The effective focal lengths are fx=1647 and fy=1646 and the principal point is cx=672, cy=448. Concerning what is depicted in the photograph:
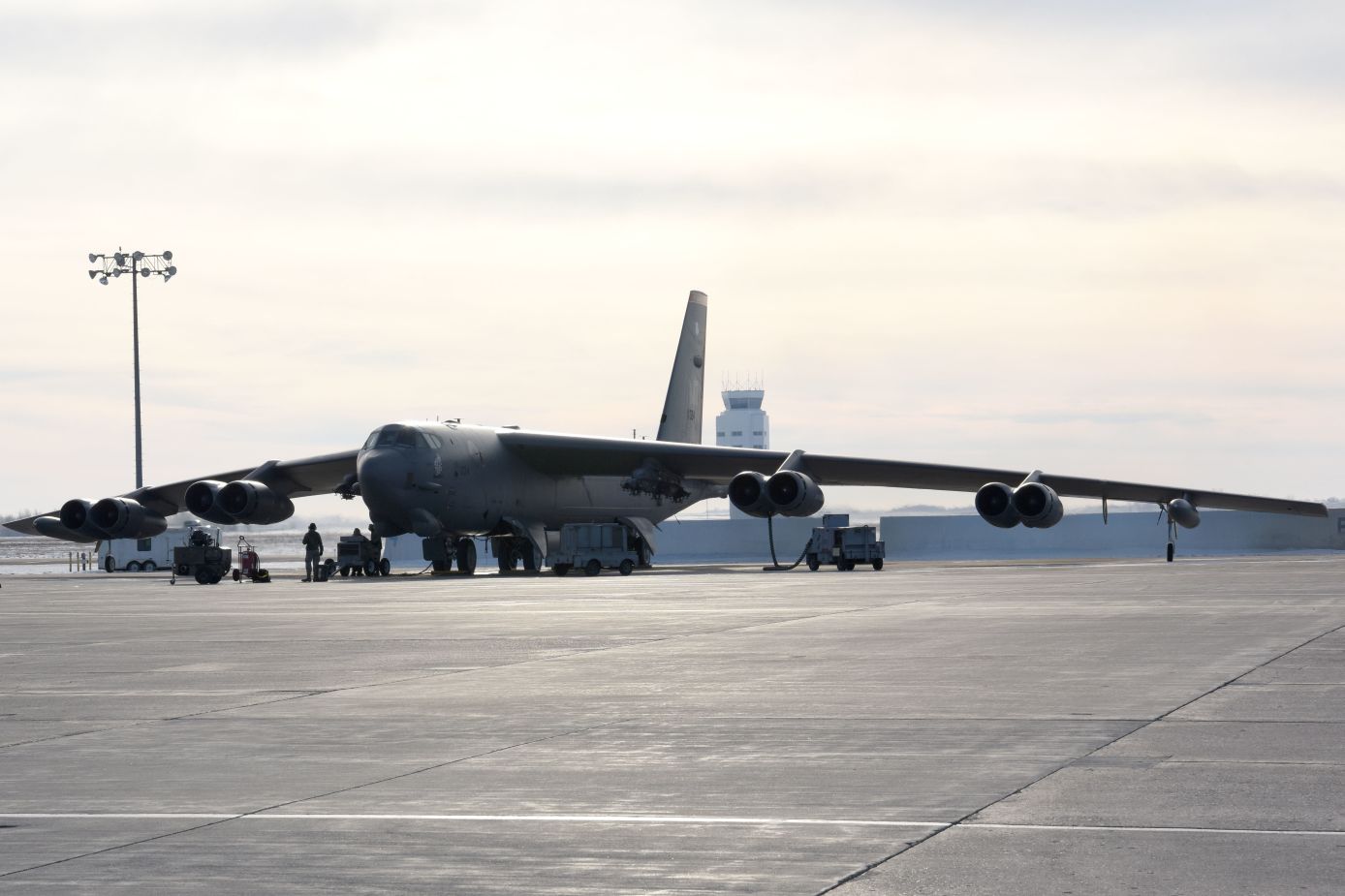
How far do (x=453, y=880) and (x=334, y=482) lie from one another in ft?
165

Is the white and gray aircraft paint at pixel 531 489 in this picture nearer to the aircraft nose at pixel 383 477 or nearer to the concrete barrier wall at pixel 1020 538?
the aircraft nose at pixel 383 477

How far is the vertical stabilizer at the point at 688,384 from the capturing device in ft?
195

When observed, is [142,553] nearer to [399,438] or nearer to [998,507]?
[399,438]

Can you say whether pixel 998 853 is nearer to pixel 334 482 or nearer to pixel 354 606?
pixel 354 606

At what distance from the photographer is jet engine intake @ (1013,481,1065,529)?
147ft

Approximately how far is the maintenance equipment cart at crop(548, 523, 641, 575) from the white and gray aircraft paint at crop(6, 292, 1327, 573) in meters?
2.65

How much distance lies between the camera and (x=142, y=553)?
67.9m

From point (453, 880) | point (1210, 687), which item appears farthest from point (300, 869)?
point (1210, 687)

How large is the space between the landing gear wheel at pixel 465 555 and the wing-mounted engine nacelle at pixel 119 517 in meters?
9.86

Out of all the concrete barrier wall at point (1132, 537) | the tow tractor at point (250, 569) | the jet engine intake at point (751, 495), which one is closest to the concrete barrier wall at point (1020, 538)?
the concrete barrier wall at point (1132, 537)

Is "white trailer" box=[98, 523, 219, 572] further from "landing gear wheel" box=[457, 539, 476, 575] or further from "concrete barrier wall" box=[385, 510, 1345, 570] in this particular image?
"landing gear wheel" box=[457, 539, 476, 575]

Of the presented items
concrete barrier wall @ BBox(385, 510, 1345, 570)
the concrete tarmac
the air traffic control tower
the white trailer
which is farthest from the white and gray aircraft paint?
the air traffic control tower

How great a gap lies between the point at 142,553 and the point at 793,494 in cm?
3410

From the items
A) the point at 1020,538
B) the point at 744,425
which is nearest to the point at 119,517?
the point at 1020,538
